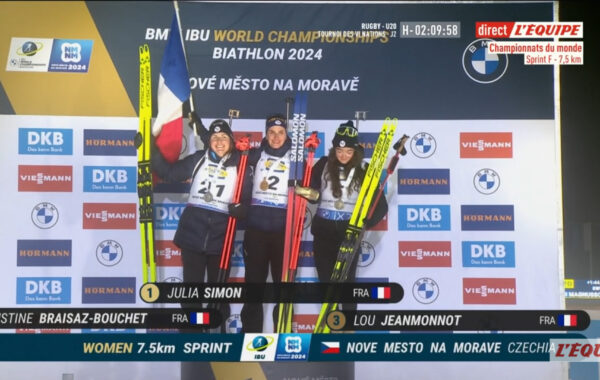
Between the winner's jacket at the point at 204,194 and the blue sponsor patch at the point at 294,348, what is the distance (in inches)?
25.8

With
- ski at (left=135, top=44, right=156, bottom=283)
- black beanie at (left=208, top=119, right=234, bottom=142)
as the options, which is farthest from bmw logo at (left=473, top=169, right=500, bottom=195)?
ski at (left=135, top=44, right=156, bottom=283)

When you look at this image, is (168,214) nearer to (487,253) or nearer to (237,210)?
(237,210)

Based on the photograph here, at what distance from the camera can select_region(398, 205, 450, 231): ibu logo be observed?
4910mm

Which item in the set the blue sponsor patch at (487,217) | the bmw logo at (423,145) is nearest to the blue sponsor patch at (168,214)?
the bmw logo at (423,145)

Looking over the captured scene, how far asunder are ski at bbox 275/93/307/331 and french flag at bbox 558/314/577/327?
→ 1.62 metres

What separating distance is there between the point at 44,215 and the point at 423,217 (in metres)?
2.22

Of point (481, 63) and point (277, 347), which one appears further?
point (481, 63)

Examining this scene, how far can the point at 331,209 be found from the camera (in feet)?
16.1

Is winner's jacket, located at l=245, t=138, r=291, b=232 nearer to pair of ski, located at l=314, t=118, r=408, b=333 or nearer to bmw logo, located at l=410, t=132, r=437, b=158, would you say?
pair of ski, located at l=314, t=118, r=408, b=333

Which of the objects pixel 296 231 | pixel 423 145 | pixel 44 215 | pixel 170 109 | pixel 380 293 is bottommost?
pixel 380 293

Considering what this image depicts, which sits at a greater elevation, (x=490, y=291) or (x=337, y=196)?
(x=337, y=196)

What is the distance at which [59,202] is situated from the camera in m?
4.88

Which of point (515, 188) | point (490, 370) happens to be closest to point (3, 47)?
point (515, 188)

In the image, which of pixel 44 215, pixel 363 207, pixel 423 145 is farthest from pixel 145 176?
pixel 423 145
